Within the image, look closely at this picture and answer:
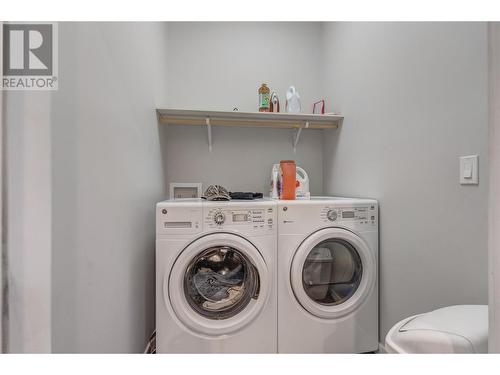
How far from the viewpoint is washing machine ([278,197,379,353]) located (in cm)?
154

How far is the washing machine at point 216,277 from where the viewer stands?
142 cm

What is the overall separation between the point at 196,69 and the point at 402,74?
1646 mm

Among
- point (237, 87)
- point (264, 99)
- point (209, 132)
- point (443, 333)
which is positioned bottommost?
point (443, 333)

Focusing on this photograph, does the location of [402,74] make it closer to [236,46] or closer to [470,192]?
[470,192]

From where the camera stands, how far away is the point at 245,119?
84.7 inches

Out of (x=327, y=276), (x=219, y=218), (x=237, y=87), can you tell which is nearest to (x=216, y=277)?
(x=219, y=218)

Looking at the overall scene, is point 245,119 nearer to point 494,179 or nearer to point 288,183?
point 288,183

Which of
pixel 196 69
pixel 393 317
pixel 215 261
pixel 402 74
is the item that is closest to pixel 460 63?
pixel 402 74

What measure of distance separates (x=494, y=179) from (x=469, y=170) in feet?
2.22

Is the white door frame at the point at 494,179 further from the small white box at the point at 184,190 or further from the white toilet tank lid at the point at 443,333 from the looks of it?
the small white box at the point at 184,190

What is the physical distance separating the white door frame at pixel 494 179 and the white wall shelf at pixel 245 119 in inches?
61.7

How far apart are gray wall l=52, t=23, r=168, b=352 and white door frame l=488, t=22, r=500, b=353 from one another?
3.32ft

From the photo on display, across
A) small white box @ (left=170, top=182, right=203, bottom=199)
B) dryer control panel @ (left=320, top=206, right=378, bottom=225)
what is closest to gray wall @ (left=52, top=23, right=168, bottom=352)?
small white box @ (left=170, top=182, right=203, bottom=199)

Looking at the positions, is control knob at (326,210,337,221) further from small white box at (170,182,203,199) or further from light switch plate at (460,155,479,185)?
small white box at (170,182,203,199)
